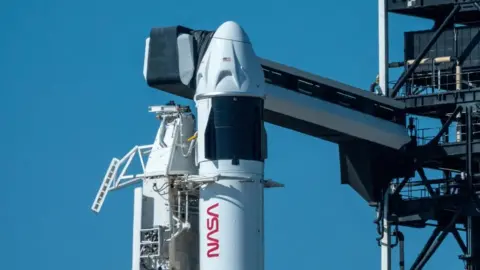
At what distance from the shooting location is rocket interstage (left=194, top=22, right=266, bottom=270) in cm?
8006

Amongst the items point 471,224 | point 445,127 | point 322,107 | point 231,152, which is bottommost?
point 471,224

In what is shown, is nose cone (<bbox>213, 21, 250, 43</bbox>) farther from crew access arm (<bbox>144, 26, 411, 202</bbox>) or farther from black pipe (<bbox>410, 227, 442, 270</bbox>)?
black pipe (<bbox>410, 227, 442, 270</bbox>)

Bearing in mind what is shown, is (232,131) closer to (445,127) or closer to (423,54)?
(445,127)

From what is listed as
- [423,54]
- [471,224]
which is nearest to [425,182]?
[471,224]

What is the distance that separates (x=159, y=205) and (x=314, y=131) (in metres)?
8.81

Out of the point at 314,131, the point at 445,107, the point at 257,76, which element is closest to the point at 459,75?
the point at 445,107

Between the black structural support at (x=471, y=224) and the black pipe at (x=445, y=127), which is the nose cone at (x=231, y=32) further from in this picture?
the black structural support at (x=471, y=224)

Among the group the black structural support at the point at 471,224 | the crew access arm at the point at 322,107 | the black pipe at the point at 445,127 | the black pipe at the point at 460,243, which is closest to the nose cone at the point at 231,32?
the crew access arm at the point at 322,107

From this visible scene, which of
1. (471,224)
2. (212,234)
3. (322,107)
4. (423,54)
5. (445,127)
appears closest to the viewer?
(212,234)

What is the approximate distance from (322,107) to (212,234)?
970cm

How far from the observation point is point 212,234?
263ft

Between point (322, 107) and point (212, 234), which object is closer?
point (212, 234)

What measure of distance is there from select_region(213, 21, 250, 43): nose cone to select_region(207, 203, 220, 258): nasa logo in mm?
6279

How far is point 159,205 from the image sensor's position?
272 feet
